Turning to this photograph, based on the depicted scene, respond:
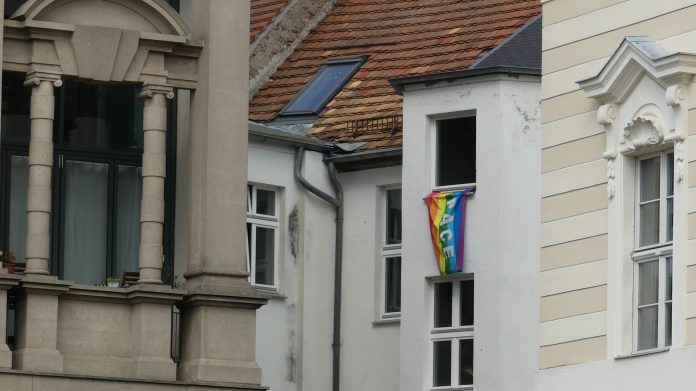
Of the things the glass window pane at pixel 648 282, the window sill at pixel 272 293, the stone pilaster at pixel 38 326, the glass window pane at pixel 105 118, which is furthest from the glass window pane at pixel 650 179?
the window sill at pixel 272 293

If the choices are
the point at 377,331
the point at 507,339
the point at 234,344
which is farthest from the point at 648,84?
the point at 377,331

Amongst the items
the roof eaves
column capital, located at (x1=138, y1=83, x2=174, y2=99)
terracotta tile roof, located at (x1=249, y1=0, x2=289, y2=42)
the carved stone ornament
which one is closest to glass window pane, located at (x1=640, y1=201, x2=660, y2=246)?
the carved stone ornament

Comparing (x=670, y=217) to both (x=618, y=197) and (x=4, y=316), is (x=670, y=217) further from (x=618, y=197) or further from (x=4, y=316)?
(x=4, y=316)

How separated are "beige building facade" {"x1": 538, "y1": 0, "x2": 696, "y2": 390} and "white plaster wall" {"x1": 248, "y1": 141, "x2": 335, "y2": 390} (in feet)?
46.0

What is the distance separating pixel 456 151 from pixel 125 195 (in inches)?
261

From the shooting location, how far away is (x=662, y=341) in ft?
99.2

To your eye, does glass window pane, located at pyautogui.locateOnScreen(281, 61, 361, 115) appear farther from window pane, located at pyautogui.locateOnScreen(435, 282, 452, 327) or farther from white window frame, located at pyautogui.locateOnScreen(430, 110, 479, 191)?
window pane, located at pyautogui.locateOnScreen(435, 282, 452, 327)

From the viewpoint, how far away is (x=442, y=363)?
145 ft

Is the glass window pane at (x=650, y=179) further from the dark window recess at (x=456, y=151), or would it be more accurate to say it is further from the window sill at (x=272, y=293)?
the window sill at (x=272, y=293)

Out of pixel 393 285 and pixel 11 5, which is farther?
pixel 393 285

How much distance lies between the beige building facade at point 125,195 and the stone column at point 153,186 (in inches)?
0.7

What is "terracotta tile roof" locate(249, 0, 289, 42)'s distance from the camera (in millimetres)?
51175

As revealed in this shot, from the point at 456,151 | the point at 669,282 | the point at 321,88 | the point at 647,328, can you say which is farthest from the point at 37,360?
the point at 321,88

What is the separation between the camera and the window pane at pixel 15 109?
38625mm
